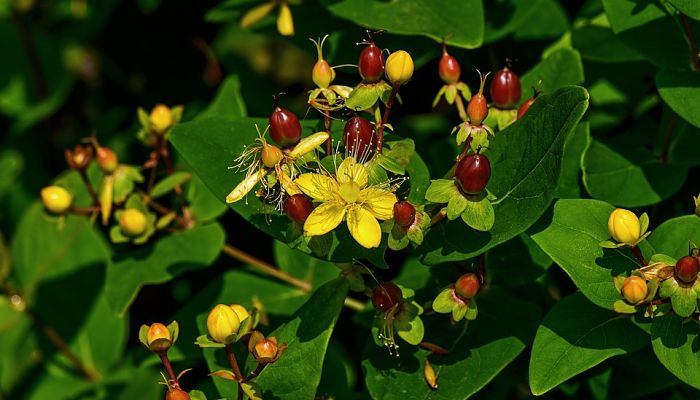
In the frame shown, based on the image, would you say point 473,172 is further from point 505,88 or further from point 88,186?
point 88,186

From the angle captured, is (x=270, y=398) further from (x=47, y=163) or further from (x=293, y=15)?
(x=47, y=163)

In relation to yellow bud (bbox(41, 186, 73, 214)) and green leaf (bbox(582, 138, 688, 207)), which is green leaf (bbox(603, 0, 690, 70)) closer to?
green leaf (bbox(582, 138, 688, 207))

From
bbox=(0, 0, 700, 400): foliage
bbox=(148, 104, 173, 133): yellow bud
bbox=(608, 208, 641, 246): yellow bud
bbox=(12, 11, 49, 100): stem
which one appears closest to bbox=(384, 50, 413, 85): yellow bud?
bbox=(0, 0, 700, 400): foliage

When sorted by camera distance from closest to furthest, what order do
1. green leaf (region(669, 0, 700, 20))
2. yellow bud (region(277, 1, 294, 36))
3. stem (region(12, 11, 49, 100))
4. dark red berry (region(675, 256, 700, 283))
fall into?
1. dark red berry (region(675, 256, 700, 283))
2. green leaf (region(669, 0, 700, 20))
3. yellow bud (region(277, 1, 294, 36))
4. stem (region(12, 11, 49, 100))

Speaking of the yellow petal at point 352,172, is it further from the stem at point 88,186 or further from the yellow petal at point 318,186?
the stem at point 88,186

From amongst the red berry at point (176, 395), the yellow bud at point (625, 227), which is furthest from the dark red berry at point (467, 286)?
the red berry at point (176, 395)

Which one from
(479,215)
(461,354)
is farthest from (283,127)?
(461,354)

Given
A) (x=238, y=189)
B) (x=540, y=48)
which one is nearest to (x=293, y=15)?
(x=540, y=48)
